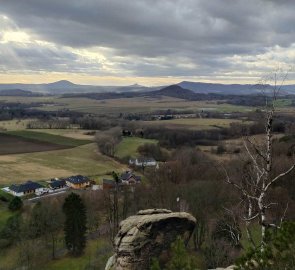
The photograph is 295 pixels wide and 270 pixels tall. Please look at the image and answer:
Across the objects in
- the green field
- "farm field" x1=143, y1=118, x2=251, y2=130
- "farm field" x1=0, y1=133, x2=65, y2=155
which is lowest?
the green field

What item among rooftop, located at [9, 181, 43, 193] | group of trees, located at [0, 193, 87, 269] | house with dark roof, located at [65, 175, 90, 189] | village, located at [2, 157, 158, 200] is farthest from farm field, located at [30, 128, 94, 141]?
group of trees, located at [0, 193, 87, 269]

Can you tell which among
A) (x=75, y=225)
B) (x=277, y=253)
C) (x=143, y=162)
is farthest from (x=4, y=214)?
(x=277, y=253)

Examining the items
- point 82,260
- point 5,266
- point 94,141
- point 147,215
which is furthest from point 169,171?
point 94,141

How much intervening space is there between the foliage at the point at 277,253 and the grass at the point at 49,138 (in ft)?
317

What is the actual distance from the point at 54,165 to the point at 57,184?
14296 mm

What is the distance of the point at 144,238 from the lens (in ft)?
83.9

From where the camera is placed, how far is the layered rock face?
25203 millimetres

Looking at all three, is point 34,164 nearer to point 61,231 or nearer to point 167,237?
point 61,231

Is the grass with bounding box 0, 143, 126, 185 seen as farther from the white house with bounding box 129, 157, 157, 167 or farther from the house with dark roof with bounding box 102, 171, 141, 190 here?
the house with dark roof with bounding box 102, 171, 141, 190

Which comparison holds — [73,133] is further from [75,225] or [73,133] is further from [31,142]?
[75,225]

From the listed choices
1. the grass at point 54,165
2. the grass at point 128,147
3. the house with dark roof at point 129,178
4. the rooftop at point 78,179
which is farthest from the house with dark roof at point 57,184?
the grass at point 128,147

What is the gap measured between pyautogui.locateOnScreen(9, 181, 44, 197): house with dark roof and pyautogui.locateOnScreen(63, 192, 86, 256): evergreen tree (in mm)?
26655

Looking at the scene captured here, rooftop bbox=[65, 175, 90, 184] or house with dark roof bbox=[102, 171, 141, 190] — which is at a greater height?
house with dark roof bbox=[102, 171, 141, 190]

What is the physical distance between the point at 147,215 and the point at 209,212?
13931 millimetres
